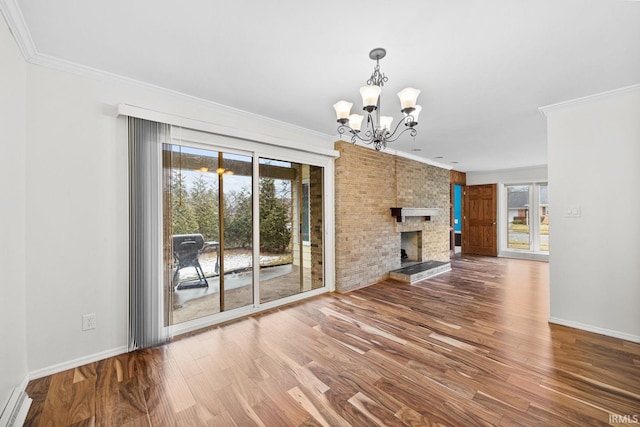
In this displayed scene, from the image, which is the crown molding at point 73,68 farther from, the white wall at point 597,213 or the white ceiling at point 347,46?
the white wall at point 597,213

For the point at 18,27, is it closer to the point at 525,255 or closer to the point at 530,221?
the point at 525,255

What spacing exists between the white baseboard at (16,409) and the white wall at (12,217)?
0.14 ft

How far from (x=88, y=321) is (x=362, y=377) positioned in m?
2.30

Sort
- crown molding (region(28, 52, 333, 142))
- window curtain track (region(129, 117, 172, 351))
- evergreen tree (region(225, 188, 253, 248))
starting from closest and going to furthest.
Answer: crown molding (region(28, 52, 333, 142)), window curtain track (region(129, 117, 172, 351)), evergreen tree (region(225, 188, 253, 248))

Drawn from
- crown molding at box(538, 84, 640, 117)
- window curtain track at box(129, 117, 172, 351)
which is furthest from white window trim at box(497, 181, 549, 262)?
window curtain track at box(129, 117, 172, 351)

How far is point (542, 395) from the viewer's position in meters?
1.76

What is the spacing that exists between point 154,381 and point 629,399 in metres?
3.31

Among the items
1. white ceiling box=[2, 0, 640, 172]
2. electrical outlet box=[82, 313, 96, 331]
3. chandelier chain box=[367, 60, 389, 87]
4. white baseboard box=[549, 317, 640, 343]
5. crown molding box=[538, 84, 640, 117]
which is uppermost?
white ceiling box=[2, 0, 640, 172]

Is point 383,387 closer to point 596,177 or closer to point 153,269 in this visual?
point 153,269

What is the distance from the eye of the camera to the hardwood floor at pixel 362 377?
5.28 feet

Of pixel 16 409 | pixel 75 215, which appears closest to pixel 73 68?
pixel 75 215

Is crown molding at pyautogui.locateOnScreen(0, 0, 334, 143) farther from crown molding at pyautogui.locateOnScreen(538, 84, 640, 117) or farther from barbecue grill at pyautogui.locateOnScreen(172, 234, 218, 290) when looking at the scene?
crown molding at pyautogui.locateOnScreen(538, 84, 640, 117)

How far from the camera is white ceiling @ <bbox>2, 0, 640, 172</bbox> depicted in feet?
5.02

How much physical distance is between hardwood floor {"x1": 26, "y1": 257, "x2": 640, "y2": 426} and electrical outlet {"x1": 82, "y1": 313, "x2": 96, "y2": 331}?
1.00 feet
